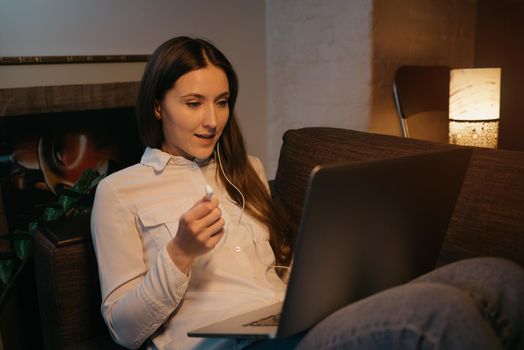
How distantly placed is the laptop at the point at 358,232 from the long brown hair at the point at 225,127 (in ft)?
1.08

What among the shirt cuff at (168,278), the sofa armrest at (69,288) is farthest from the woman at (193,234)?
the sofa armrest at (69,288)

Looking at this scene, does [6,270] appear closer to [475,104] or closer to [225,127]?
[225,127]

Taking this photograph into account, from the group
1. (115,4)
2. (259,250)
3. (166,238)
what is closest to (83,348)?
(166,238)

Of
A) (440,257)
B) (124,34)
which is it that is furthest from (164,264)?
(124,34)

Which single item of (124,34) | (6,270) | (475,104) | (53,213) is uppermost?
(124,34)

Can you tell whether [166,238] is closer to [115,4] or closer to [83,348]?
[83,348]

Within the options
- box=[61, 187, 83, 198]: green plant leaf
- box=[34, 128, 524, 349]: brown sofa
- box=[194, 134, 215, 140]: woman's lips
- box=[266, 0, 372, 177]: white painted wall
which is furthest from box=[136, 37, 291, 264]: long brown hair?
box=[266, 0, 372, 177]: white painted wall

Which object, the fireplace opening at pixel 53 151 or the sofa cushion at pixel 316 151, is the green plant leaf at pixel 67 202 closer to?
the fireplace opening at pixel 53 151

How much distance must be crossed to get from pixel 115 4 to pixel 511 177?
150cm

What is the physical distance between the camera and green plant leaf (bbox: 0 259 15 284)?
49.6 inches

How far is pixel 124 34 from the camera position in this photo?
1.88m

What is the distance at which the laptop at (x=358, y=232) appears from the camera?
24.3 inches

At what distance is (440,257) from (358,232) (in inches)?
17.8

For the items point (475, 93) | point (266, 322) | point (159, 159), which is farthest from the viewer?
point (475, 93)
